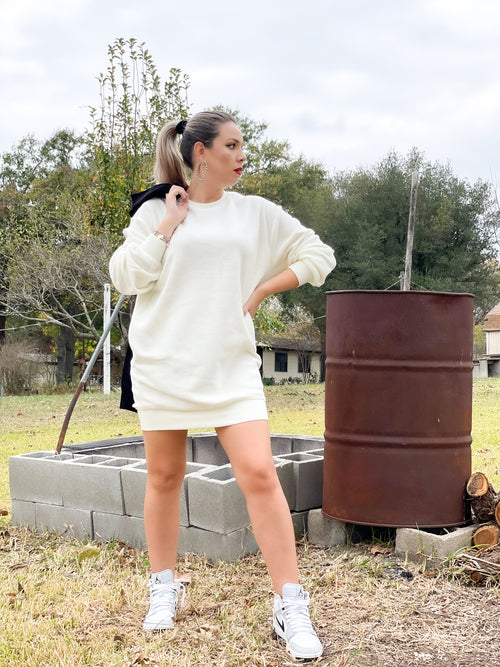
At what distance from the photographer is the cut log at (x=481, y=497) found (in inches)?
141

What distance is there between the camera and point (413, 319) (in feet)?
11.5

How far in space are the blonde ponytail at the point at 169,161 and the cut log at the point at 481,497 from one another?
77.8 inches

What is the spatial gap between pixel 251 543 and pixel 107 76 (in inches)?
276

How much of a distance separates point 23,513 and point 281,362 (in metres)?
34.9

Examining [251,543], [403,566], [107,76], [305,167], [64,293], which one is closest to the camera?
A: [403,566]

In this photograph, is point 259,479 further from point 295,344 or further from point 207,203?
point 295,344

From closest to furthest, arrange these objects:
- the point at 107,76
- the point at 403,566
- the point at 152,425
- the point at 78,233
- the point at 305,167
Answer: the point at 152,425 < the point at 403,566 < the point at 107,76 < the point at 78,233 < the point at 305,167

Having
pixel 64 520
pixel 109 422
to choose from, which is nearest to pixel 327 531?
pixel 64 520

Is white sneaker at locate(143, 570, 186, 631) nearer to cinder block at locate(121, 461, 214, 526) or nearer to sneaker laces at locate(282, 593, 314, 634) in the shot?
sneaker laces at locate(282, 593, 314, 634)

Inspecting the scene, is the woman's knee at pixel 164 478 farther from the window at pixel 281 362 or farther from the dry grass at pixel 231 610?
the window at pixel 281 362

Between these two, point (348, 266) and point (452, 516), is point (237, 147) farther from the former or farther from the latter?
point (348, 266)

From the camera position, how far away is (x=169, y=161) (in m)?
2.87

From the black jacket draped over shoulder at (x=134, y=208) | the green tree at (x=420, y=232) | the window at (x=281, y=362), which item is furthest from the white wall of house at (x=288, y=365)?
the black jacket draped over shoulder at (x=134, y=208)

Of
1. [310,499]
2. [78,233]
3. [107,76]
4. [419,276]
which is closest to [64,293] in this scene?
[78,233]
